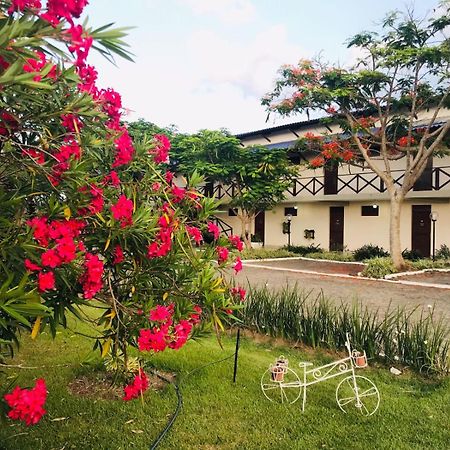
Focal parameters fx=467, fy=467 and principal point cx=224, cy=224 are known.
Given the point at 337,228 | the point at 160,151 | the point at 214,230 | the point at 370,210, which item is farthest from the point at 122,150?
the point at 337,228

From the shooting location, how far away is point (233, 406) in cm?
373

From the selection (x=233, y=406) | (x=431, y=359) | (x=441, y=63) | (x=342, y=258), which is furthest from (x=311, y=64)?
(x=233, y=406)

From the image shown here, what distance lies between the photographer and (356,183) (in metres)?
19.0

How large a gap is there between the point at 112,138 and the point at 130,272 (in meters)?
0.71

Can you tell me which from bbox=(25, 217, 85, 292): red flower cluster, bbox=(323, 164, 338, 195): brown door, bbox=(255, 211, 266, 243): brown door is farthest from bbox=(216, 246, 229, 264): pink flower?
bbox=(255, 211, 266, 243): brown door

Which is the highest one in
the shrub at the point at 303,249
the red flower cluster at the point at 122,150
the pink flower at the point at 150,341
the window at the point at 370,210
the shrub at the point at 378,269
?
the window at the point at 370,210

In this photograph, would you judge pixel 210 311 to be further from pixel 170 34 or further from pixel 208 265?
pixel 170 34

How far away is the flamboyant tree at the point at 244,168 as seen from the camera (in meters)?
19.0

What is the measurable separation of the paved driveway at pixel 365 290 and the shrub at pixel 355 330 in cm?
158

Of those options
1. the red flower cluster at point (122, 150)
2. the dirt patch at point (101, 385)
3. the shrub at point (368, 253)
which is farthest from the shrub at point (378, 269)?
the red flower cluster at point (122, 150)

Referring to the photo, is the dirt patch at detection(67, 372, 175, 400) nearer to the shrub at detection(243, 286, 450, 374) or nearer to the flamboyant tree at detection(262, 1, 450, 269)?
Result: the shrub at detection(243, 286, 450, 374)

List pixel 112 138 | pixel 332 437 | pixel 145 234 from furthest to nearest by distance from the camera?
pixel 332 437, pixel 112 138, pixel 145 234

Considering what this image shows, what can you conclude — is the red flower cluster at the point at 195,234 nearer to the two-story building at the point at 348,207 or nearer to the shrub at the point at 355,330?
the shrub at the point at 355,330

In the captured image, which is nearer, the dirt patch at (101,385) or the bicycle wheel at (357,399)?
the bicycle wheel at (357,399)
